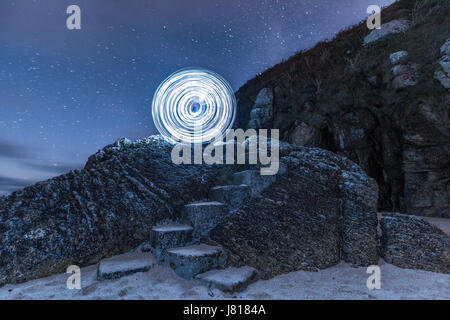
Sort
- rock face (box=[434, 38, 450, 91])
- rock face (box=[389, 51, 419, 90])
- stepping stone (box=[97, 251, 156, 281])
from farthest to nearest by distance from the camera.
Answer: rock face (box=[389, 51, 419, 90]), rock face (box=[434, 38, 450, 91]), stepping stone (box=[97, 251, 156, 281])

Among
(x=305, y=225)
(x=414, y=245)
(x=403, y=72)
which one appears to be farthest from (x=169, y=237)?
(x=403, y=72)

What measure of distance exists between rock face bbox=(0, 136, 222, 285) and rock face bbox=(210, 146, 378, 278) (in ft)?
3.38

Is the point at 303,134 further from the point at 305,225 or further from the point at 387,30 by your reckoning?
the point at 305,225

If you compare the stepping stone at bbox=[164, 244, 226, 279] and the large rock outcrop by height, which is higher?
the large rock outcrop

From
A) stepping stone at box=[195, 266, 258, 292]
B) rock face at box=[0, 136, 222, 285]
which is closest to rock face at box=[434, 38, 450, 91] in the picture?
rock face at box=[0, 136, 222, 285]

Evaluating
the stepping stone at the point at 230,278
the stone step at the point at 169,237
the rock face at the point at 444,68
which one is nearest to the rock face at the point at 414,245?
the stepping stone at the point at 230,278

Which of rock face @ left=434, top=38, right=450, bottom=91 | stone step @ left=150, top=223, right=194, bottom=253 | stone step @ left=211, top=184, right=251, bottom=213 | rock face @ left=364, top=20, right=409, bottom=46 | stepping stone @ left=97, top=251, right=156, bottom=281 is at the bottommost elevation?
stepping stone @ left=97, top=251, right=156, bottom=281

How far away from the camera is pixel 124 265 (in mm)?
2750

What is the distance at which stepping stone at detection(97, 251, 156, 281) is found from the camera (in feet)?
8.43

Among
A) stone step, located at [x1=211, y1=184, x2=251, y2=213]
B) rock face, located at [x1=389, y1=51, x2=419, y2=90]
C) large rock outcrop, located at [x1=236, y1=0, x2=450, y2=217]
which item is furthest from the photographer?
rock face, located at [x1=389, y1=51, x2=419, y2=90]

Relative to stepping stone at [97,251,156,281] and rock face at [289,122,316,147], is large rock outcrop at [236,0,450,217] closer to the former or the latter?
rock face at [289,122,316,147]

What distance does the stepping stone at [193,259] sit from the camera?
2648 millimetres

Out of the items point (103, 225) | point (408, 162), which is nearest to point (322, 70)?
point (408, 162)

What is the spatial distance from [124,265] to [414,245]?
3.75 meters
